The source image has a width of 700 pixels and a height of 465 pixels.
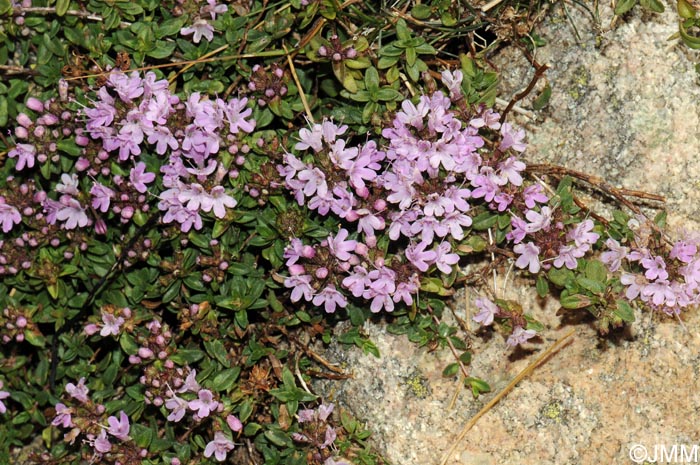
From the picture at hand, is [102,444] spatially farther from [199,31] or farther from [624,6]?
[624,6]

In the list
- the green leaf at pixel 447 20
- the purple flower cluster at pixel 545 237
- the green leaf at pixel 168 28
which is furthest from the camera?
the green leaf at pixel 168 28

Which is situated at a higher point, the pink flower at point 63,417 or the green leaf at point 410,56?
the green leaf at point 410,56

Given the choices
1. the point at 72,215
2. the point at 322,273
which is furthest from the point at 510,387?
the point at 72,215

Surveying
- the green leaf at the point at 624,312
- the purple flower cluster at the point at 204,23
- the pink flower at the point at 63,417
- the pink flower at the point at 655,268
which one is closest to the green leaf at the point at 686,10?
the pink flower at the point at 655,268

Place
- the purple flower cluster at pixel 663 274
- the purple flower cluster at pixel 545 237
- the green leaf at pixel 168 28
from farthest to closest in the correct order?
the green leaf at pixel 168 28
the purple flower cluster at pixel 545 237
the purple flower cluster at pixel 663 274

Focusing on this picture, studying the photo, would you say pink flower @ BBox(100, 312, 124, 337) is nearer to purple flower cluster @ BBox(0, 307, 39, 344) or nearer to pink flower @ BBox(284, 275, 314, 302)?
purple flower cluster @ BBox(0, 307, 39, 344)

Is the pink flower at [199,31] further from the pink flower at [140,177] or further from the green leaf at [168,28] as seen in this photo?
the pink flower at [140,177]
